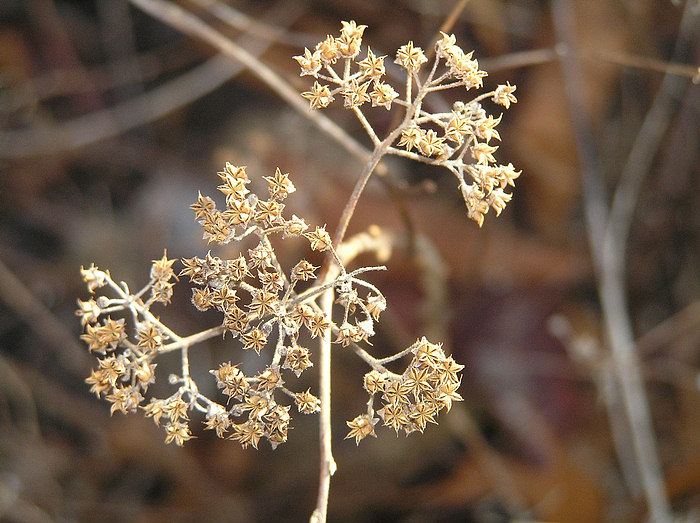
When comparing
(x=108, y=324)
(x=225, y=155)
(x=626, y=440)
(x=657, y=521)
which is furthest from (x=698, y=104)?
(x=108, y=324)

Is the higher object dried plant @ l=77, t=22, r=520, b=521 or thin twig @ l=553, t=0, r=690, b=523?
thin twig @ l=553, t=0, r=690, b=523

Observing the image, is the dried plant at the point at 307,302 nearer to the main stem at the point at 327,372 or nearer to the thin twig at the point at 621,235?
the main stem at the point at 327,372

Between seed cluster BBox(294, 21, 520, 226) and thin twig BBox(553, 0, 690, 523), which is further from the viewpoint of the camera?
thin twig BBox(553, 0, 690, 523)

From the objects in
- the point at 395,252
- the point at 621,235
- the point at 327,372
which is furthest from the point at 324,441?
the point at 621,235

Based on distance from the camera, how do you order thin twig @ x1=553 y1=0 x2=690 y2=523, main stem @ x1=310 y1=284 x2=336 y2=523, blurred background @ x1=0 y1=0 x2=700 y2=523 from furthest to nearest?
blurred background @ x1=0 y1=0 x2=700 y2=523 < thin twig @ x1=553 y1=0 x2=690 y2=523 < main stem @ x1=310 y1=284 x2=336 y2=523

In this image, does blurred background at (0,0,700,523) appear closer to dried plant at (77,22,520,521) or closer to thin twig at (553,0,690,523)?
thin twig at (553,0,690,523)

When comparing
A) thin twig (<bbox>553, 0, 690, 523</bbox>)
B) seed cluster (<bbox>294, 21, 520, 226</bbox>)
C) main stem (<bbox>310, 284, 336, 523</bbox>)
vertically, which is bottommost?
main stem (<bbox>310, 284, 336, 523</bbox>)

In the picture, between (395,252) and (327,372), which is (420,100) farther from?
(395,252)

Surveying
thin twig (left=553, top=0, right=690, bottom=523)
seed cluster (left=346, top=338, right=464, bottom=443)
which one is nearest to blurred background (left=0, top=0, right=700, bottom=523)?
thin twig (left=553, top=0, right=690, bottom=523)

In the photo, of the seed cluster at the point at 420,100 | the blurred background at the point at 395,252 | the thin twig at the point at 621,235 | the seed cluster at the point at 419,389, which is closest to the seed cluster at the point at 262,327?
the seed cluster at the point at 419,389
